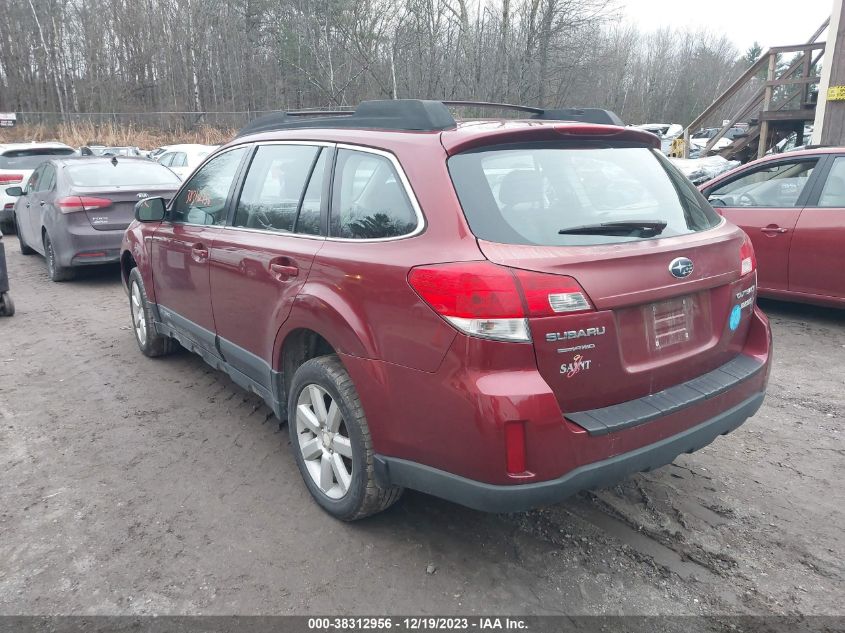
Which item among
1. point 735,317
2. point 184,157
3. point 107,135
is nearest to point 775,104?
point 184,157

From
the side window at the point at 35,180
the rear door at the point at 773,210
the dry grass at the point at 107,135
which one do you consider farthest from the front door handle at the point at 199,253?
the dry grass at the point at 107,135

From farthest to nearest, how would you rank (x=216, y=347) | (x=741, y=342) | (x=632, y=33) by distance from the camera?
(x=632, y=33) → (x=216, y=347) → (x=741, y=342)

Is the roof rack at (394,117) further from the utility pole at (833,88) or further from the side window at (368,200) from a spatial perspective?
the utility pole at (833,88)

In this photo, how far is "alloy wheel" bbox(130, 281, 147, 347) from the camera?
5.56 meters

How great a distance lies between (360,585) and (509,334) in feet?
4.10

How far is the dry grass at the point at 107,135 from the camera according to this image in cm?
3278

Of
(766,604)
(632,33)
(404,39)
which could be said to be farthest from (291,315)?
(632,33)

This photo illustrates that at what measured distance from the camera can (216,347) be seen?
4.21m

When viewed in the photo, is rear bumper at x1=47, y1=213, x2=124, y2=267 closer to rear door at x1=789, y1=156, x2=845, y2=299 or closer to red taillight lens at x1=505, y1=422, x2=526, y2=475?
red taillight lens at x1=505, y1=422, x2=526, y2=475

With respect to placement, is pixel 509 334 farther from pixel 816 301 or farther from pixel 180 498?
pixel 816 301

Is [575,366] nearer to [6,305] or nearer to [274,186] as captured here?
[274,186]

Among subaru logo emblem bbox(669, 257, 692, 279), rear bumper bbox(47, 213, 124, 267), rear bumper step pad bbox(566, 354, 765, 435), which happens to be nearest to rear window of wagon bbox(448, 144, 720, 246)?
subaru logo emblem bbox(669, 257, 692, 279)

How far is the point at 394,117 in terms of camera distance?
10.1 feet

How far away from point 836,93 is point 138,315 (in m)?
11.8
